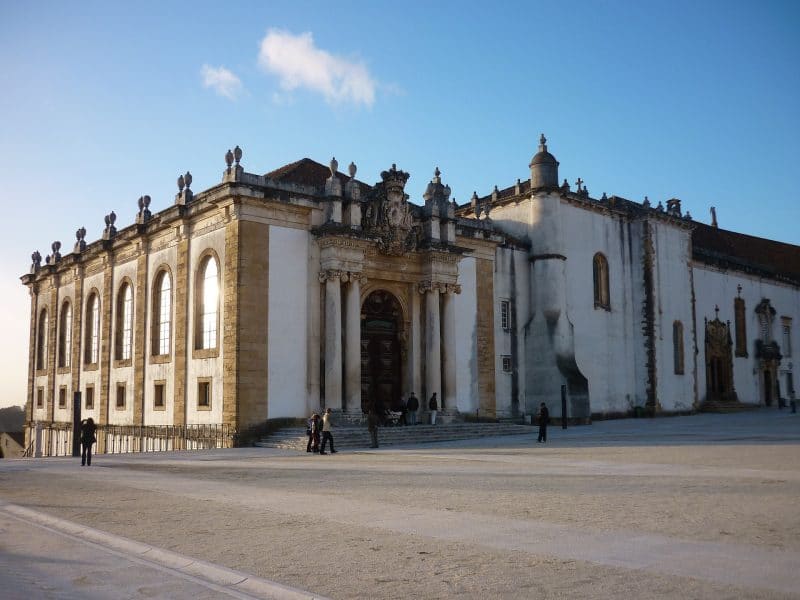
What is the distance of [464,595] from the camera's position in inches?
251

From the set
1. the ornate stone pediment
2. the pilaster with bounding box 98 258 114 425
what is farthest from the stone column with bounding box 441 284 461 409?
the pilaster with bounding box 98 258 114 425

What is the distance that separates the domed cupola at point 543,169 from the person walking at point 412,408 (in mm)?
13445

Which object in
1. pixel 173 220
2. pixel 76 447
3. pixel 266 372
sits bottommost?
pixel 76 447

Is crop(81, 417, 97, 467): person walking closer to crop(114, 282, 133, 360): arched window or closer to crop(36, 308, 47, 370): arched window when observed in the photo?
crop(114, 282, 133, 360): arched window

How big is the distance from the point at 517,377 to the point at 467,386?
376 cm

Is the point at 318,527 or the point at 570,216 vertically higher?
the point at 570,216

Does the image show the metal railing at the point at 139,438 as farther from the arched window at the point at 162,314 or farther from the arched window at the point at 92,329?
the arched window at the point at 92,329

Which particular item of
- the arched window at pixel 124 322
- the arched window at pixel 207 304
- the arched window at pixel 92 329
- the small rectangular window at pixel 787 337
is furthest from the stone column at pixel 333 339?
the small rectangular window at pixel 787 337

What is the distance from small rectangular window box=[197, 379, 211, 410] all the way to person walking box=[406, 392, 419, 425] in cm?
785

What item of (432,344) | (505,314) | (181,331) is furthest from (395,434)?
(505,314)

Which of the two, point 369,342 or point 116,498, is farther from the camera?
point 369,342

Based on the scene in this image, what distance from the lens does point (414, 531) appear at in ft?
30.7

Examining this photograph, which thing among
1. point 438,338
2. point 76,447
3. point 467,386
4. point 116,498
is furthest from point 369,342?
point 116,498

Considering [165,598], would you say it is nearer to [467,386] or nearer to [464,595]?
[464,595]
